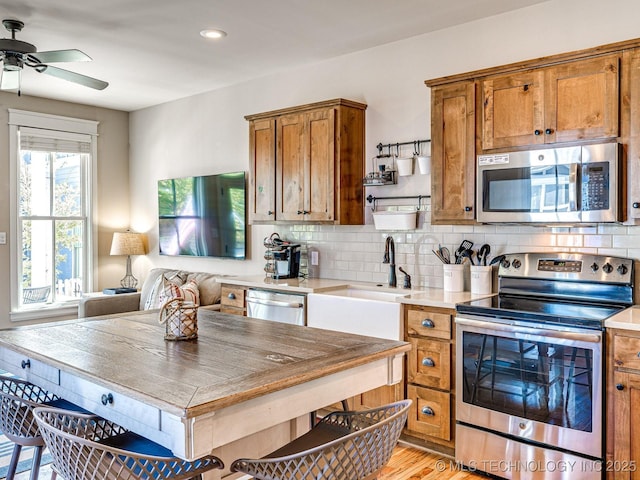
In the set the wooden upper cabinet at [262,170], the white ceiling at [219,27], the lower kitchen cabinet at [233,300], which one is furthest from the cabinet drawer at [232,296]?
the white ceiling at [219,27]

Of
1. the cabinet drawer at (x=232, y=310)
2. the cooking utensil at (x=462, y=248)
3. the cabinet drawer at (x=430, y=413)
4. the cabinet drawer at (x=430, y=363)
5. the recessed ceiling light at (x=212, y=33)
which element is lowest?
the cabinet drawer at (x=430, y=413)

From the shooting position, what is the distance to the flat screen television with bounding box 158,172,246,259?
5.17 meters

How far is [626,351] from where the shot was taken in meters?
2.44

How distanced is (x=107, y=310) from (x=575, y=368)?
14.5ft

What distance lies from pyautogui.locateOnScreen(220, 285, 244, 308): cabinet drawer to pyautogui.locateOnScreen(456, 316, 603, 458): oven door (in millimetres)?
1929

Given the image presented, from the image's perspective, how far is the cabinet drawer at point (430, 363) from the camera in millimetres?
3107

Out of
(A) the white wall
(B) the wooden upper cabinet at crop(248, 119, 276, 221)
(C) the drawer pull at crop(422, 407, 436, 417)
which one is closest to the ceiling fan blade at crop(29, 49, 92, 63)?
(B) the wooden upper cabinet at crop(248, 119, 276, 221)

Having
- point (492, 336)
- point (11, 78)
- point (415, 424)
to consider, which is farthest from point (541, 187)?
point (11, 78)

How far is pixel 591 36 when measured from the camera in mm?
3139

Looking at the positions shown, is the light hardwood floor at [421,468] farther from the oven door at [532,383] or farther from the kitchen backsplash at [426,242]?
the kitchen backsplash at [426,242]

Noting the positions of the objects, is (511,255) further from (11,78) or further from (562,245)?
(11,78)

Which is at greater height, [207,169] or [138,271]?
[207,169]

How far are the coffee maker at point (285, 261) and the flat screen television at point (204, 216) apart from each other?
76 centimetres

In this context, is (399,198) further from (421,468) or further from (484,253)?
(421,468)
